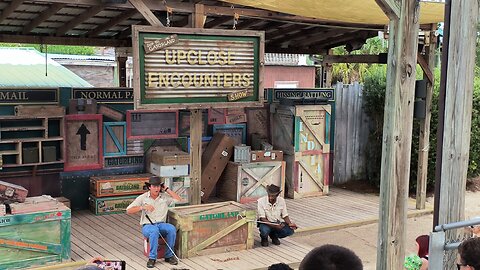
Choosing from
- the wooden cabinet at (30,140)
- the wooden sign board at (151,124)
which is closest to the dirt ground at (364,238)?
the wooden sign board at (151,124)

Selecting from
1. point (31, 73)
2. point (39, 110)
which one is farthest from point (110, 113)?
point (31, 73)

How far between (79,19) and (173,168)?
3.02m

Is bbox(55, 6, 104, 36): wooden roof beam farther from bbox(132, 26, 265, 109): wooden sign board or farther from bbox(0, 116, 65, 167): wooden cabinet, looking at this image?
bbox(0, 116, 65, 167): wooden cabinet

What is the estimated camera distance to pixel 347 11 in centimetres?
859

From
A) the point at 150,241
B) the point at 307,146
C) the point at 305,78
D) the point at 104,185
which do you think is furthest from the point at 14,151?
the point at 305,78

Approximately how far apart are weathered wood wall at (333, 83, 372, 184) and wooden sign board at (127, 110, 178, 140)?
13.3ft

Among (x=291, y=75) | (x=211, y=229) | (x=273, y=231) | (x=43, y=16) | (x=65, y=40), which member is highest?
(x=43, y=16)

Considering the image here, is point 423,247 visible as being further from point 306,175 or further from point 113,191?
point 306,175

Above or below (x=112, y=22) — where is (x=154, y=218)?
below

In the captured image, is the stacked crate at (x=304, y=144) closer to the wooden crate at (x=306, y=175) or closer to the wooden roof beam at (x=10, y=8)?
the wooden crate at (x=306, y=175)

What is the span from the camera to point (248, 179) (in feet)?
35.9

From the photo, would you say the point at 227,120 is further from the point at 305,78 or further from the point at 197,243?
the point at 305,78

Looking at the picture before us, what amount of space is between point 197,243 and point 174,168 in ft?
8.71

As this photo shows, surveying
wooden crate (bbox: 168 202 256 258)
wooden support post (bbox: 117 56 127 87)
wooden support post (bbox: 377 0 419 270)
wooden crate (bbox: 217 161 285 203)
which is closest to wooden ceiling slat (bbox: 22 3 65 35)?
wooden support post (bbox: 117 56 127 87)
